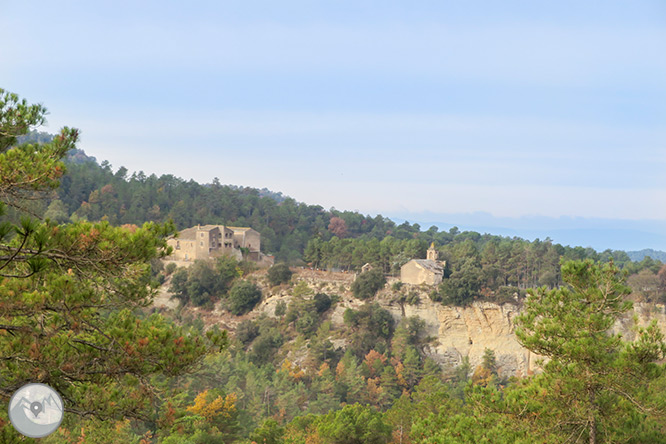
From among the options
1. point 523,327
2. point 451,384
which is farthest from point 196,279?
point 523,327

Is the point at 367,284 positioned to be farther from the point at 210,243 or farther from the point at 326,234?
the point at 326,234

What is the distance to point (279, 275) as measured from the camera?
41.9 meters

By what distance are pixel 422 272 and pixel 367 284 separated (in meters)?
3.76

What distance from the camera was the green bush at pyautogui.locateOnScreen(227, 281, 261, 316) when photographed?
41.6 meters

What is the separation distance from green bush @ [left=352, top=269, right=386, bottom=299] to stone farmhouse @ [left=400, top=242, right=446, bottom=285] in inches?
74.0

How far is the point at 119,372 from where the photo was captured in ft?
19.1

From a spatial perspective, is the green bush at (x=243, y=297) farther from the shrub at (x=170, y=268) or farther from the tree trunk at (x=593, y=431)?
the tree trunk at (x=593, y=431)

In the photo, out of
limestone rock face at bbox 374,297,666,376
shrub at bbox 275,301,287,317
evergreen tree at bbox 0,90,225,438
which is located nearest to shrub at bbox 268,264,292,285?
shrub at bbox 275,301,287,317

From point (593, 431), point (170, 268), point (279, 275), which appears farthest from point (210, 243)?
point (593, 431)

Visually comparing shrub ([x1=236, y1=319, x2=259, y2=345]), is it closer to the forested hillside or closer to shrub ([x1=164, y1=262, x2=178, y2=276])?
shrub ([x1=164, y1=262, x2=178, y2=276])

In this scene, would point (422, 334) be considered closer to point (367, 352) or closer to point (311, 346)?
point (367, 352)

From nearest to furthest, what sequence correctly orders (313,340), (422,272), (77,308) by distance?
(77,308) → (313,340) → (422,272)

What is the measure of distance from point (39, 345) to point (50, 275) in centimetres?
64

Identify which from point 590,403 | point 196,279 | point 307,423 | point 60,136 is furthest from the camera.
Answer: point 196,279
